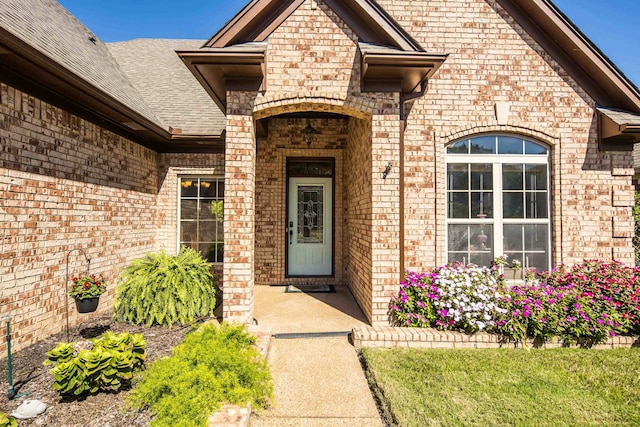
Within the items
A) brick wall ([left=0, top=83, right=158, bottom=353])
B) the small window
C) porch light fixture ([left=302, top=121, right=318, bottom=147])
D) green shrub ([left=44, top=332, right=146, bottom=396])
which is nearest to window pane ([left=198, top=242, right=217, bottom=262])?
the small window

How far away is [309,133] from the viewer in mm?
6676

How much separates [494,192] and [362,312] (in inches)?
121

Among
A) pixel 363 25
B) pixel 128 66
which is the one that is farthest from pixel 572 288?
pixel 128 66

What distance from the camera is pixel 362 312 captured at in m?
4.99

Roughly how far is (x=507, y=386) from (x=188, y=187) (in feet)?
21.5

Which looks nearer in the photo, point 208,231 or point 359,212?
point 359,212

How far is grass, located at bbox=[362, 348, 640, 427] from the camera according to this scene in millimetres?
2646

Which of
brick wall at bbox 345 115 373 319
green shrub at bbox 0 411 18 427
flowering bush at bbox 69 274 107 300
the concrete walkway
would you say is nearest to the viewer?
green shrub at bbox 0 411 18 427

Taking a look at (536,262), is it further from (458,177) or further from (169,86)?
(169,86)

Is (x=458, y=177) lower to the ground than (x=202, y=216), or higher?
higher

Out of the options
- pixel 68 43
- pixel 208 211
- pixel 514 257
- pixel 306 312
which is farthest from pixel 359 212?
pixel 68 43

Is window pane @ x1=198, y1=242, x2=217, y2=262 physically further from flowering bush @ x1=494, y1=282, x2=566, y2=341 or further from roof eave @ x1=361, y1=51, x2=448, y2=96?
flowering bush @ x1=494, y1=282, x2=566, y2=341

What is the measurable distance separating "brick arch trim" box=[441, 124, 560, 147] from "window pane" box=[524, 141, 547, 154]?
138mm

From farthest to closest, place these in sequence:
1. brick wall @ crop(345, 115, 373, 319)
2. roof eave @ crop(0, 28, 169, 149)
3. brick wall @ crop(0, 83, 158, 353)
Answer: brick wall @ crop(345, 115, 373, 319) < brick wall @ crop(0, 83, 158, 353) < roof eave @ crop(0, 28, 169, 149)
